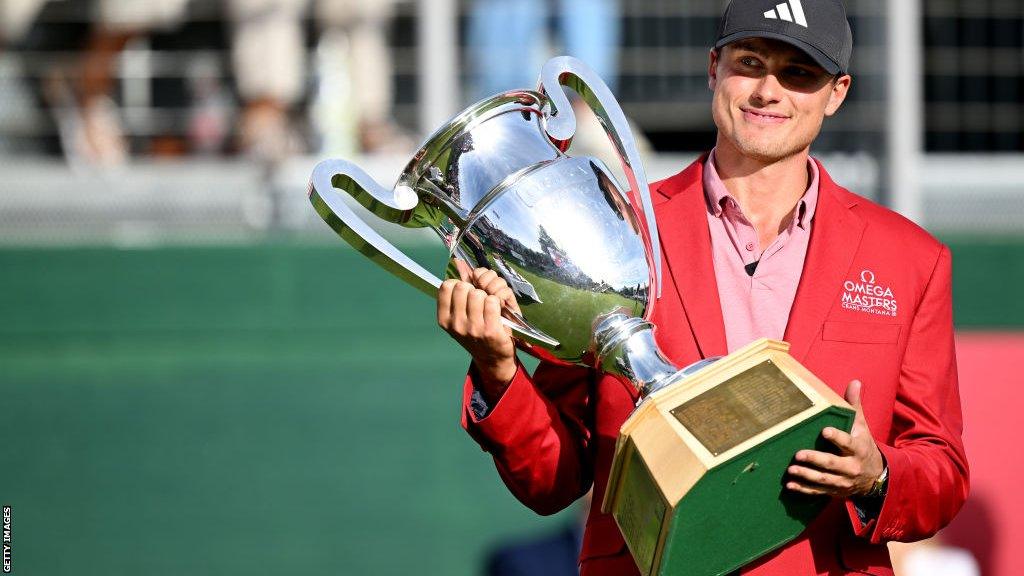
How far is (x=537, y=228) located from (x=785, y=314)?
0.38 metres

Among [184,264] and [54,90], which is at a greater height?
[54,90]

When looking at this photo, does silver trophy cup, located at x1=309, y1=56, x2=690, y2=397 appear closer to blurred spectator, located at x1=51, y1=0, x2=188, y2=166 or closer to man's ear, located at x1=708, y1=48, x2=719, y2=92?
man's ear, located at x1=708, y1=48, x2=719, y2=92

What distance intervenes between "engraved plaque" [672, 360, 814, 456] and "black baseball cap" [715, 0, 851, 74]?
1.49 ft

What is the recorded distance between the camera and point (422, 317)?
4.07 metres

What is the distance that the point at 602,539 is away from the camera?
1.88m

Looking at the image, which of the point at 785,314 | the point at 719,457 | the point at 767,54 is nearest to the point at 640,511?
the point at 719,457

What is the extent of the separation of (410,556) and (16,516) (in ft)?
3.75

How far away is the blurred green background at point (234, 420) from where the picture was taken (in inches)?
155

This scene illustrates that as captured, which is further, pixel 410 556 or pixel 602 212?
pixel 410 556

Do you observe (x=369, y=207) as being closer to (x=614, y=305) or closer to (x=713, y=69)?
(x=614, y=305)

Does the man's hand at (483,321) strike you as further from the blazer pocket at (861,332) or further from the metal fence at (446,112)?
the metal fence at (446,112)

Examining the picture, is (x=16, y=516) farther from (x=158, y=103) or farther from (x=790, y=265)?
(x=790, y=265)

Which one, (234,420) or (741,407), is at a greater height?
(741,407)

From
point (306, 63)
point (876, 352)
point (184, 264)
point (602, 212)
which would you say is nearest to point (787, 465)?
point (876, 352)
